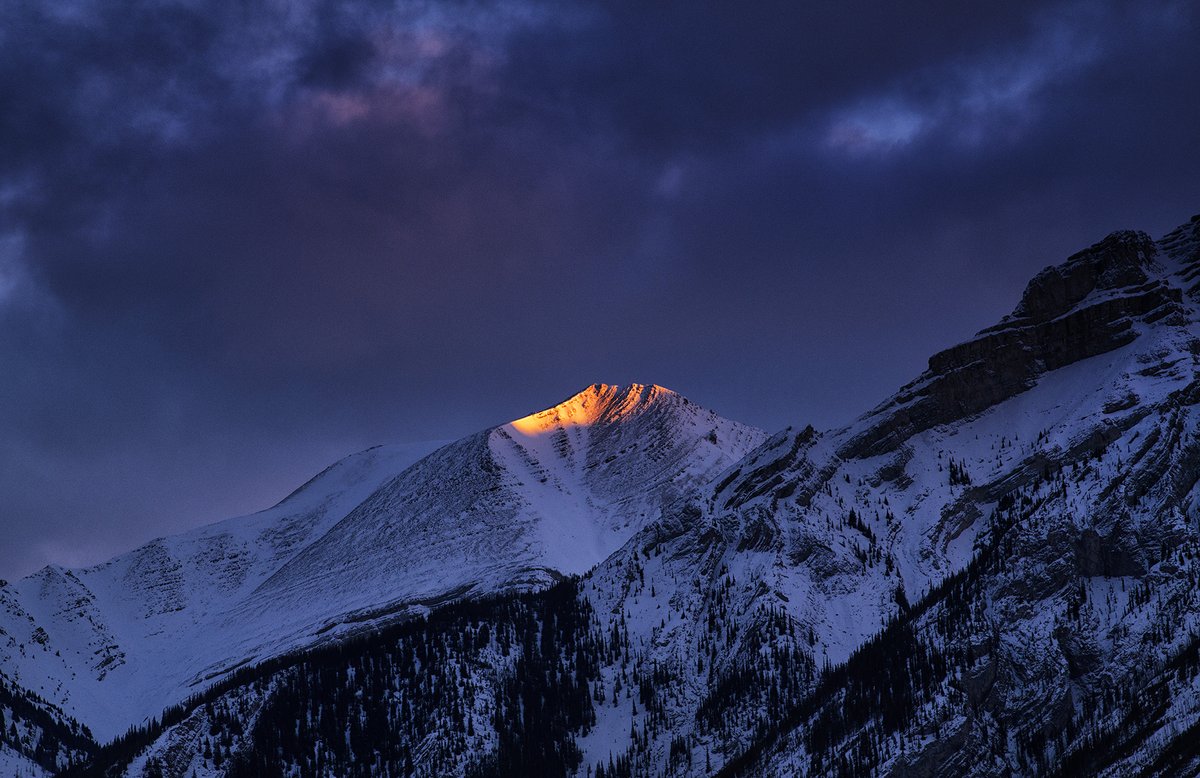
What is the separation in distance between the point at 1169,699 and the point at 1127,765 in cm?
1280

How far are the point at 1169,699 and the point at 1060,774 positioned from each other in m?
15.5

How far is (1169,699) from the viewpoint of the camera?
196 m

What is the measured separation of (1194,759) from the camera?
18112 cm

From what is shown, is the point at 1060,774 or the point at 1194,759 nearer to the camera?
the point at 1194,759

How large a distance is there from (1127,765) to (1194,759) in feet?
27.7

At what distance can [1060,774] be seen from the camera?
643ft

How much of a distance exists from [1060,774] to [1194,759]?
61.6 feet

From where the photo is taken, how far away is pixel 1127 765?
18738cm

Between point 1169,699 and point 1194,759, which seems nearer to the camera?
point 1194,759

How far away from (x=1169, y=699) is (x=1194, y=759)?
15.4 meters

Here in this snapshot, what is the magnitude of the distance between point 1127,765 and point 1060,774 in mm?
10380
